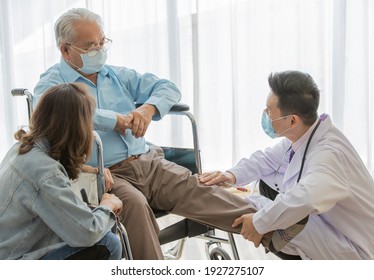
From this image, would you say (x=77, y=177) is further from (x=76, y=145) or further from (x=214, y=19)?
(x=214, y=19)

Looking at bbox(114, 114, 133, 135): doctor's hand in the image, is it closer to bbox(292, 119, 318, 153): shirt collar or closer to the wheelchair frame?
the wheelchair frame

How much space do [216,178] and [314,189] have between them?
476 millimetres

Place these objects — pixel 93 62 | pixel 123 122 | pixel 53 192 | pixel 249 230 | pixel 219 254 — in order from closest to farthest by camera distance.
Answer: pixel 53 192
pixel 249 230
pixel 123 122
pixel 93 62
pixel 219 254

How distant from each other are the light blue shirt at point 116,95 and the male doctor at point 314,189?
1.65 feet

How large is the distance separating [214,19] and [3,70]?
1819 mm

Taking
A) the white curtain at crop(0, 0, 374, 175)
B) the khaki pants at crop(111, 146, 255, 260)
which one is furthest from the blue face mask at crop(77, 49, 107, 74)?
the white curtain at crop(0, 0, 374, 175)

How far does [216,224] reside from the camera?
1.78m

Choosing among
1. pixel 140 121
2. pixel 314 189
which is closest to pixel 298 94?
pixel 314 189

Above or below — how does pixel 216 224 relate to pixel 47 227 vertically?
below

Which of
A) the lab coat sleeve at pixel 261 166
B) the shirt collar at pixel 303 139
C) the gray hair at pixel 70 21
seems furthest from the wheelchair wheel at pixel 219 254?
the gray hair at pixel 70 21

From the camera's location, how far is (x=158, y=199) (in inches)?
73.6

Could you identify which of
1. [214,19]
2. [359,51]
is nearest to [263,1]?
[214,19]

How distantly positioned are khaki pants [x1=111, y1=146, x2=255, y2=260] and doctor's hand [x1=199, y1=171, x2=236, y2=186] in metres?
0.03

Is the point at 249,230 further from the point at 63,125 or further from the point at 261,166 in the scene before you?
the point at 63,125
